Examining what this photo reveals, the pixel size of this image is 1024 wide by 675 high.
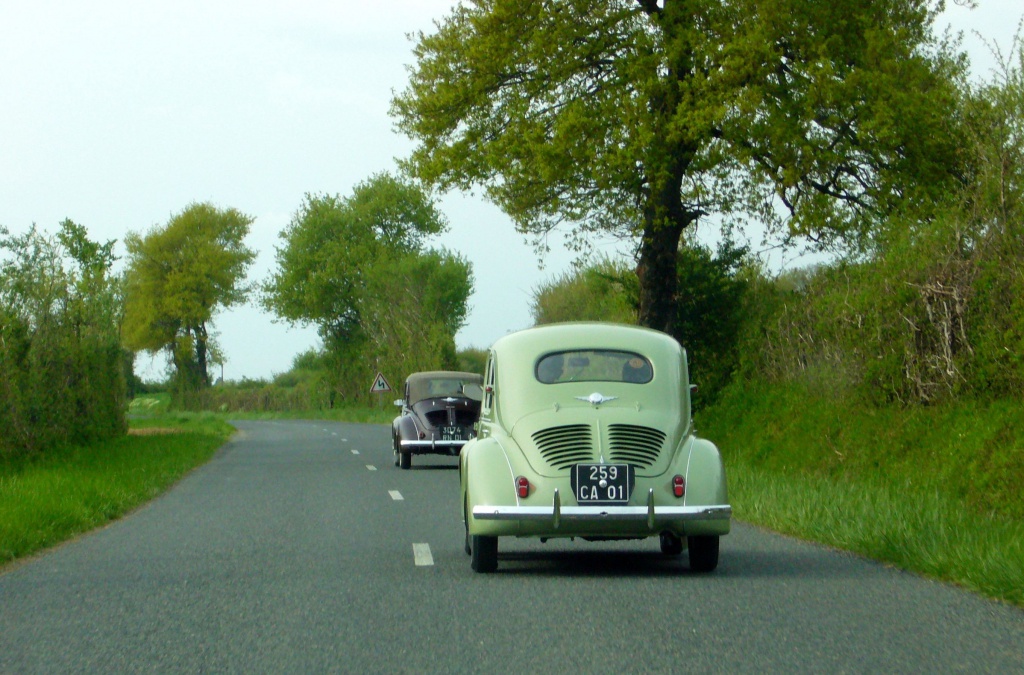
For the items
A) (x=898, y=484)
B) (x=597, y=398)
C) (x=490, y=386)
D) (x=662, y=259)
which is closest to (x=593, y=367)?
(x=597, y=398)

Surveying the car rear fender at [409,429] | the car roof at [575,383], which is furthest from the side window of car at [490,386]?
the car rear fender at [409,429]

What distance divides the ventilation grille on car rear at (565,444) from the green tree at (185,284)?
287 ft

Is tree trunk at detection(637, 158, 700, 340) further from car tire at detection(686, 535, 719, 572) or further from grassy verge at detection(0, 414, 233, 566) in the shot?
car tire at detection(686, 535, 719, 572)

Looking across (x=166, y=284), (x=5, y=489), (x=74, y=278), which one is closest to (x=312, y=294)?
(x=166, y=284)

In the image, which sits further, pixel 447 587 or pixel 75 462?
pixel 75 462

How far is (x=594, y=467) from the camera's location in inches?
394

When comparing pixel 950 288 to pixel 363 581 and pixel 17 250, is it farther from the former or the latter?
pixel 17 250

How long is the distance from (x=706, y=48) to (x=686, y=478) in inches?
662

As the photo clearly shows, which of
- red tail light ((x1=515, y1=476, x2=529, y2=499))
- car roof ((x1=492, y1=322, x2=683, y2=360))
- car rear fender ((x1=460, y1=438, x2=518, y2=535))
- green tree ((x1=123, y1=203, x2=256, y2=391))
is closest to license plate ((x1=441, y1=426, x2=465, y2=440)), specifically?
car roof ((x1=492, y1=322, x2=683, y2=360))

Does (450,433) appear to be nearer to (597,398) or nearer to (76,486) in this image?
Answer: (76,486)

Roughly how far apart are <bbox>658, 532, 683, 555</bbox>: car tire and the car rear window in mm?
1407

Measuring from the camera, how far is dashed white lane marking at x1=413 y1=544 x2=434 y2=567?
10.8 metres

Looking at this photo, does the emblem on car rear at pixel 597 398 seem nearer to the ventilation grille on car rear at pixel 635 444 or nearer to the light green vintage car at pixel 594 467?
the light green vintage car at pixel 594 467

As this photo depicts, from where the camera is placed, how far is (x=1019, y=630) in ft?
24.6
